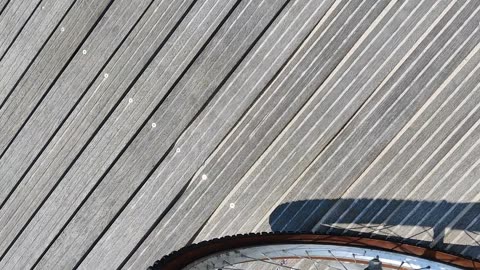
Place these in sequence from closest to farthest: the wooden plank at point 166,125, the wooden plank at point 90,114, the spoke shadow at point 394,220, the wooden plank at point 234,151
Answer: the spoke shadow at point 394,220 < the wooden plank at point 234,151 < the wooden plank at point 166,125 < the wooden plank at point 90,114

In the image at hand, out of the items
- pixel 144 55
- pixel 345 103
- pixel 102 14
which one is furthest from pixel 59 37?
pixel 345 103

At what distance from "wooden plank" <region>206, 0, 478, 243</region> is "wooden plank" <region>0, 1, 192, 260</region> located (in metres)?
1.77

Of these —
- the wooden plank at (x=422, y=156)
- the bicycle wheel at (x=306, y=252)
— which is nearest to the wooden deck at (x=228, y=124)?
the wooden plank at (x=422, y=156)

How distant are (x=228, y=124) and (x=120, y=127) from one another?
4.05 ft

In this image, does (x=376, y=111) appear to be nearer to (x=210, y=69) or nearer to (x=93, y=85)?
(x=210, y=69)

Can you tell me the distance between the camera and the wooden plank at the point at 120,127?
5527mm

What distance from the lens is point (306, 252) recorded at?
4.31 metres

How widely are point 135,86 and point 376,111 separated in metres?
2.57

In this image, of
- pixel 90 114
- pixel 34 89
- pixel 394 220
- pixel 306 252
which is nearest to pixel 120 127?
pixel 90 114

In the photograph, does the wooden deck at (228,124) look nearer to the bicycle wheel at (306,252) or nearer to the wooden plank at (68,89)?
the wooden plank at (68,89)

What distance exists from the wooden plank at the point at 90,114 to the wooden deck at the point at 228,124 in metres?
0.02

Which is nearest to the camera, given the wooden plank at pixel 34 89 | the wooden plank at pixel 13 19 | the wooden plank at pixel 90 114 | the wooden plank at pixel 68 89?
the wooden plank at pixel 90 114

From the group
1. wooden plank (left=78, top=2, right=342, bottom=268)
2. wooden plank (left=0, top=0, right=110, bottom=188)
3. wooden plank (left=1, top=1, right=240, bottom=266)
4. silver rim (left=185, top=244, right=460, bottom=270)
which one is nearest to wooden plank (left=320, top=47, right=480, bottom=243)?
silver rim (left=185, top=244, right=460, bottom=270)

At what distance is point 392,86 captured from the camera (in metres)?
5.00
